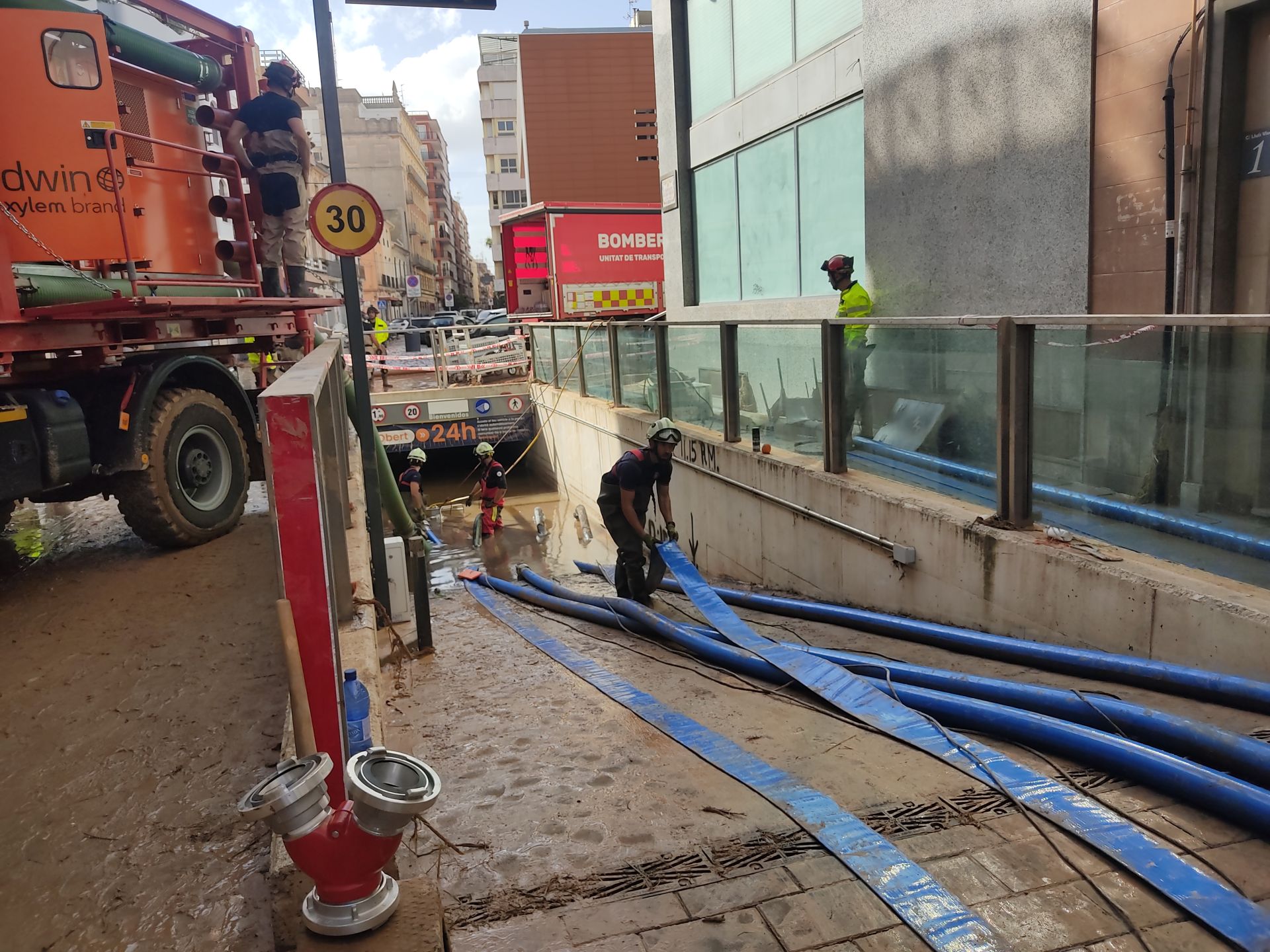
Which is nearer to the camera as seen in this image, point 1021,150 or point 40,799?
point 40,799

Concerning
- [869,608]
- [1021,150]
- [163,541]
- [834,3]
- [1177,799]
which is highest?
[834,3]

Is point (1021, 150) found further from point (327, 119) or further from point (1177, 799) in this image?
point (1177, 799)

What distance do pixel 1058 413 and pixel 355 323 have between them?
425 centimetres

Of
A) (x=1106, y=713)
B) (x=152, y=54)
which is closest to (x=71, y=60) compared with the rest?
(x=152, y=54)

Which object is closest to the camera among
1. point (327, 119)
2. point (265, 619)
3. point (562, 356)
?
point (265, 619)

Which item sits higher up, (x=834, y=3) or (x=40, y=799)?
(x=834, y=3)

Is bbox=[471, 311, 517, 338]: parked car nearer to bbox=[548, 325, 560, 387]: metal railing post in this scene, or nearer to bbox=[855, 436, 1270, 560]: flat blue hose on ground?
bbox=[548, 325, 560, 387]: metal railing post

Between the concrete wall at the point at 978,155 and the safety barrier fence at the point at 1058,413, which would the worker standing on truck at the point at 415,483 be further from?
the concrete wall at the point at 978,155

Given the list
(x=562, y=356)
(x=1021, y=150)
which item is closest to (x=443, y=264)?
(x=562, y=356)

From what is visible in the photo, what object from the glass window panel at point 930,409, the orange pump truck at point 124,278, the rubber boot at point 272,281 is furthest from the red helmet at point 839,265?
the rubber boot at point 272,281

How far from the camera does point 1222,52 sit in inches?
230

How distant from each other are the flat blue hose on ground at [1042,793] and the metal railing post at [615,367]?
768cm

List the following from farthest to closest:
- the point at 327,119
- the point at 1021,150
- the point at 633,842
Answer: the point at 1021,150 → the point at 327,119 → the point at 633,842

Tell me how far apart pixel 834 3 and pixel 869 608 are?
7347 millimetres
